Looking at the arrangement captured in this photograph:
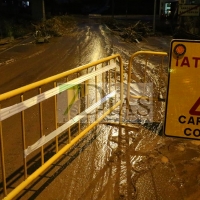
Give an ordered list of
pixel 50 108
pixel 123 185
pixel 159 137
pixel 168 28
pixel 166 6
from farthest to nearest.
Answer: pixel 166 6, pixel 168 28, pixel 50 108, pixel 159 137, pixel 123 185

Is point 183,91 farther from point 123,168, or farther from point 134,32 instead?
point 134,32

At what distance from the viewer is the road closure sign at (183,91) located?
3.41 m

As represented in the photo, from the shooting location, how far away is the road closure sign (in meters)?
3.41

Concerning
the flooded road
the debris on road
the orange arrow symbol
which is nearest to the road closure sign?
the orange arrow symbol

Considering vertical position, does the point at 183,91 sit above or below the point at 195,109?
above

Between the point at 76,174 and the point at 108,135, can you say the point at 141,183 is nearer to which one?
the point at 76,174

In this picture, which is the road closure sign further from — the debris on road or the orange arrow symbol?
the debris on road

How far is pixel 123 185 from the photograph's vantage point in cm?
414

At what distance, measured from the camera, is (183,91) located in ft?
11.7

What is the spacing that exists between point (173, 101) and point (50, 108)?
3876 millimetres

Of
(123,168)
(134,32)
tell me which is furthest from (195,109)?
(134,32)

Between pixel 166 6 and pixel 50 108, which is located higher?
pixel 166 6

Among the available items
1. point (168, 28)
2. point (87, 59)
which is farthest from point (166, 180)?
point (168, 28)

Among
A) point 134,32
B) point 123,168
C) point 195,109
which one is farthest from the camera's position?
point 134,32
